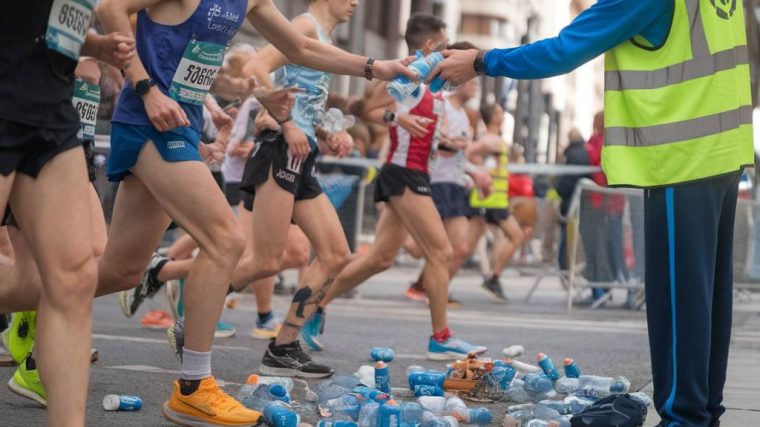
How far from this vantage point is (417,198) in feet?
27.6

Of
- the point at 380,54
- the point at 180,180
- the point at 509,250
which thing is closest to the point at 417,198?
the point at 180,180

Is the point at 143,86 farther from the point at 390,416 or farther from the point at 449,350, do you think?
the point at 449,350

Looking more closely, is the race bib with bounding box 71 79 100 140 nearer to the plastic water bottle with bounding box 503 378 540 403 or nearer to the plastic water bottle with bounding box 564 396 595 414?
the plastic water bottle with bounding box 503 378 540 403

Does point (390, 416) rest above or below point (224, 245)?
below

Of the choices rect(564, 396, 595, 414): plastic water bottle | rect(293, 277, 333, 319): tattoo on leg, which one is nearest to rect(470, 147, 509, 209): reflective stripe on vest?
rect(293, 277, 333, 319): tattoo on leg

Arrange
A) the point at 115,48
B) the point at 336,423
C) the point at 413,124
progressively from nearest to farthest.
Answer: the point at 115,48 → the point at 336,423 → the point at 413,124

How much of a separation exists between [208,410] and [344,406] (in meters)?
0.54

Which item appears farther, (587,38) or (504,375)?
(504,375)

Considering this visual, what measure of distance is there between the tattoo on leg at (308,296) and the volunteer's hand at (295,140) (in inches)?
31.4

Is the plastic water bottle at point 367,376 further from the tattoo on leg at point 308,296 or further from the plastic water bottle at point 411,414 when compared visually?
the plastic water bottle at point 411,414

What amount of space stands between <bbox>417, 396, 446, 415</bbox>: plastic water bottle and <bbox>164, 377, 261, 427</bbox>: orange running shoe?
747mm

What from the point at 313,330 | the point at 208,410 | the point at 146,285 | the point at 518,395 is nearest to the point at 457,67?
the point at 518,395

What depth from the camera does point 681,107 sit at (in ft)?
15.9

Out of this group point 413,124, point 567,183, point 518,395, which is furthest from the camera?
point 567,183
